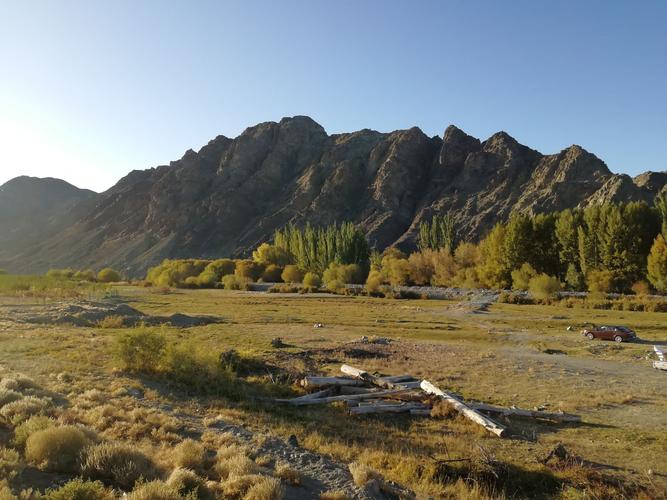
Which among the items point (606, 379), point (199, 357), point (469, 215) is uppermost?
point (469, 215)

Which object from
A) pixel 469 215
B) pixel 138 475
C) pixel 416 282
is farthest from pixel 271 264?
pixel 138 475

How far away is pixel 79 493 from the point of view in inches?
298

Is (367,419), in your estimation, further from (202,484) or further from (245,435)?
(202,484)

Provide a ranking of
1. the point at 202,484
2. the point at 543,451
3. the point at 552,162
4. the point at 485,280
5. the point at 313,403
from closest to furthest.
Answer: the point at 202,484
the point at 543,451
the point at 313,403
the point at 485,280
the point at 552,162

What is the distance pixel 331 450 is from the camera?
13.1 m

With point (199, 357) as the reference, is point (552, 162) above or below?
above

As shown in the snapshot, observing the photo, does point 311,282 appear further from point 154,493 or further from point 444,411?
point 154,493

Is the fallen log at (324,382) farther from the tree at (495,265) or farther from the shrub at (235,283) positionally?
the shrub at (235,283)

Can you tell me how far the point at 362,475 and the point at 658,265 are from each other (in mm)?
72835

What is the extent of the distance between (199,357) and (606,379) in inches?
834

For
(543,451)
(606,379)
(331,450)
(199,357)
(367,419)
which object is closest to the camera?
(331,450)

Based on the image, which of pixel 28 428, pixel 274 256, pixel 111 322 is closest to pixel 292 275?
pixel 274 256

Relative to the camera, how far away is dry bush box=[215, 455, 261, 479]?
32.1ft

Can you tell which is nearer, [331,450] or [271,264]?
[331,450]
